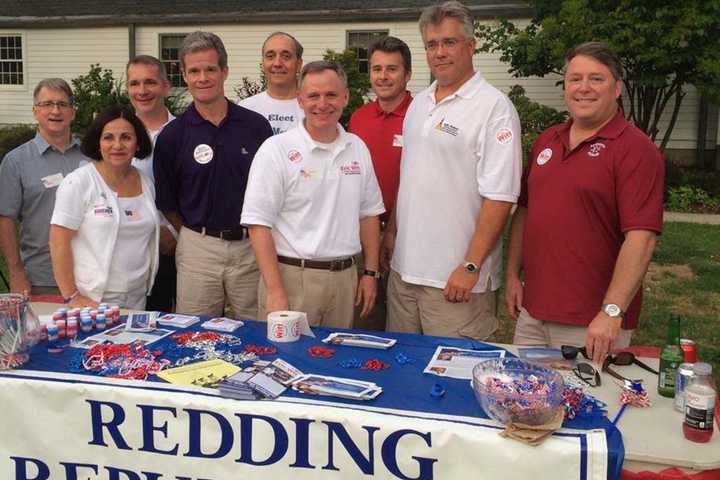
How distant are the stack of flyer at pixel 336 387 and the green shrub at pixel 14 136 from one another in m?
15.5

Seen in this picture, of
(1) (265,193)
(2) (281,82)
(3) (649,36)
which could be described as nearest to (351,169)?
(1) (265,193)

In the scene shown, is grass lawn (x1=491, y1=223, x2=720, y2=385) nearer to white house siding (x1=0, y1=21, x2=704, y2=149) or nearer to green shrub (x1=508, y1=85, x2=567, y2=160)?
green shrub (x1=508, y1=85, x2=567, y2=160)

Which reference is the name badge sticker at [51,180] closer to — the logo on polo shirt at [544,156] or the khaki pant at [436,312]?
the khaki pant at [436,312]

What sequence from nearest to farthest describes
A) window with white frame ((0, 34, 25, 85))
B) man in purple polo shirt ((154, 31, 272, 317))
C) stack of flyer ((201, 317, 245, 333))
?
1. stack of flyer ((201, 317, 245, 333))
2. man in purple polo shirt ((154, 31, 272, 317))
3. window with white frame ((0, 34, 25, 85))

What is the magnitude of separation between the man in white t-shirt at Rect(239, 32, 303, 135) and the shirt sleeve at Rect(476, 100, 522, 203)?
5.13 ft

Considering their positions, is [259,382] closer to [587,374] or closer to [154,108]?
[587,374]

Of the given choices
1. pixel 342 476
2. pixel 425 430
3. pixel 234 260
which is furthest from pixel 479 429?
pixel 234 260

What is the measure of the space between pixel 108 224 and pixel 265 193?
0.83m

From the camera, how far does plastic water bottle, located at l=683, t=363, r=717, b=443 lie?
6.80ft

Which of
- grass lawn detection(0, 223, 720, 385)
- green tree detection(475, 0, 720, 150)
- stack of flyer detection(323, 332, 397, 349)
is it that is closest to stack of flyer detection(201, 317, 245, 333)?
stack of flyer detection(323, 332, 397, 349)

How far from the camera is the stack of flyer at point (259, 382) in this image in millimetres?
2408

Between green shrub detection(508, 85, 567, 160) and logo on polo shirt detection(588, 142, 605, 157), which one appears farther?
green shrub detection(508, 85, 567, 160)

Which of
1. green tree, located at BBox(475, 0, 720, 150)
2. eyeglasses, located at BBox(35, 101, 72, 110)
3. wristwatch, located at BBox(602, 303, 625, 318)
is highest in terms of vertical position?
green tree, located at BBox(475, 0, 720, 150)

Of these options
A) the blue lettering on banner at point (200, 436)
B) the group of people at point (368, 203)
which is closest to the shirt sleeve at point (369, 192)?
the group of people at point (368, 203)
